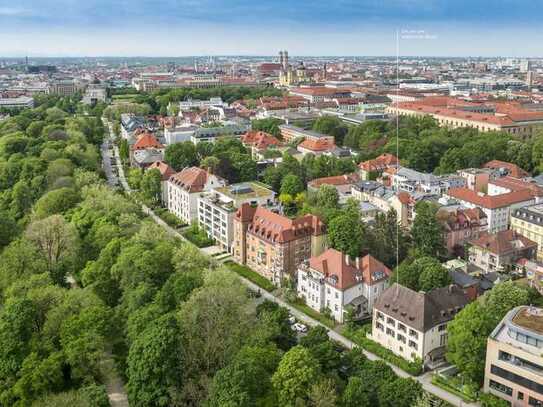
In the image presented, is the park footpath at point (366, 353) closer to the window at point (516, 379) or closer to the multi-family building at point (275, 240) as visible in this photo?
the window at point (516, 379)

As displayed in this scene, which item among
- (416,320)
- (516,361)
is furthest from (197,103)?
(516,361)

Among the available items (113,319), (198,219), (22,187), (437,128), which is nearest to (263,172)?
(198,219)

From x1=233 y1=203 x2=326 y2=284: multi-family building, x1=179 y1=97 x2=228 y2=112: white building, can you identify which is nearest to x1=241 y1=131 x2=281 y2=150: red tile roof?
x1=233 y1=203 x2=326 y2=284: multi-family building

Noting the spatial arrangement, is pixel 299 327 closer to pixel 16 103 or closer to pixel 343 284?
pixel 343 284

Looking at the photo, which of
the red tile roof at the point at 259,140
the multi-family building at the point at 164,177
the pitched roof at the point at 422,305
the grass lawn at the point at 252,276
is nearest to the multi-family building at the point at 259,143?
the red tile roof at the point at 259,140

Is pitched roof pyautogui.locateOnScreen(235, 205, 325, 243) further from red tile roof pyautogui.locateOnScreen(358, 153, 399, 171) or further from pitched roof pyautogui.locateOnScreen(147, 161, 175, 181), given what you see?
red tile roof pyautogui.locateOnScreen(358, 153, 399, 171)
